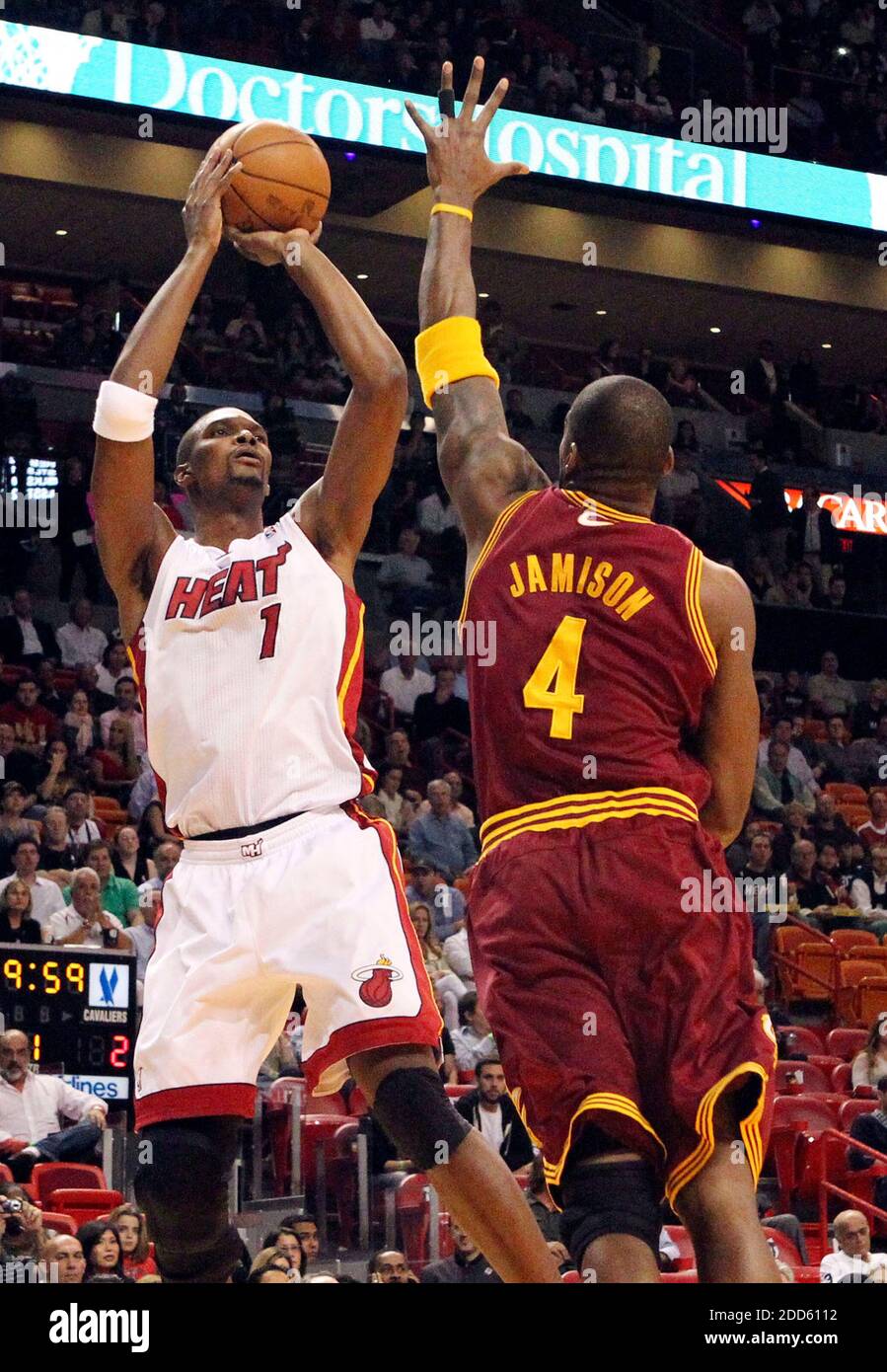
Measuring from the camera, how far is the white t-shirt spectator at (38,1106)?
332 inches

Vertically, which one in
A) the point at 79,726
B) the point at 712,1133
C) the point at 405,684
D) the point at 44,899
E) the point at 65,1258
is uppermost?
the point at 405,684

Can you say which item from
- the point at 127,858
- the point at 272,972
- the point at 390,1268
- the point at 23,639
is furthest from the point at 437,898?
Result: the point at 272,972

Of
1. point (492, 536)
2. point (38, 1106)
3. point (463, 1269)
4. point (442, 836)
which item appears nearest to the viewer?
point (492, 536)

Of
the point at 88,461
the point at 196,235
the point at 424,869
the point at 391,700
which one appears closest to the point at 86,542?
the point at 88,461

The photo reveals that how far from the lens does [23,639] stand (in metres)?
14.3

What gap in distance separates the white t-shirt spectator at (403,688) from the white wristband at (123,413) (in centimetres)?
1072

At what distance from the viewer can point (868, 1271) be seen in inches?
332

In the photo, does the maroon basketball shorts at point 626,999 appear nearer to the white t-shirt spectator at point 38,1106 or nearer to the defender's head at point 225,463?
the defender's head at point 225,463

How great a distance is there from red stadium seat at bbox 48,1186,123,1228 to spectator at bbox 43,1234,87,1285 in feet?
2.96

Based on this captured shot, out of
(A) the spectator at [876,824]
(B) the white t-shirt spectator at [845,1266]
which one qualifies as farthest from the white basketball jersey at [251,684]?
(A) the spectator at [876,824]

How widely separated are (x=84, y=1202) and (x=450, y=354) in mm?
5018

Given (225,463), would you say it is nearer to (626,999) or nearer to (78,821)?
(626,999)

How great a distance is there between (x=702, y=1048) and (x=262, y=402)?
14.5m

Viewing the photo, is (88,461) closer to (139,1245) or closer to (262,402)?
(262,402)
